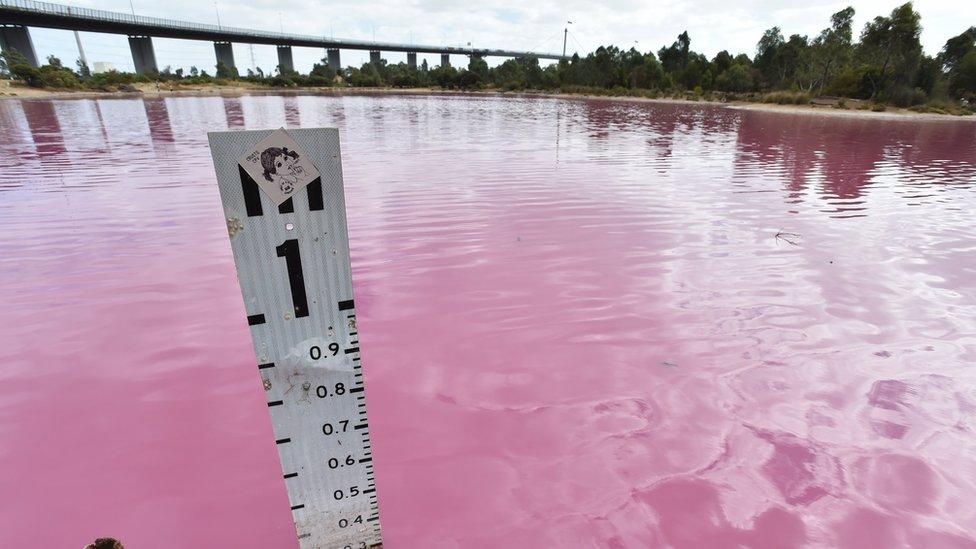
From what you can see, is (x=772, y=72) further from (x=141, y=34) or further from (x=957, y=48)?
(x=141, y=34)

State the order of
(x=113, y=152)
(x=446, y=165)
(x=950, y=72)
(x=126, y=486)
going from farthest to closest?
1. (x=950, y=72)
2. (x=113, y=152)
3. (x=446, y=165)
4. (x=126, y=486)

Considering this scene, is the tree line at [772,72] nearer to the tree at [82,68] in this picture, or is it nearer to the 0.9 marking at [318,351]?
the tree at [82,68]

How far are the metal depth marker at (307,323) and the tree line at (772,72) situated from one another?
181ft

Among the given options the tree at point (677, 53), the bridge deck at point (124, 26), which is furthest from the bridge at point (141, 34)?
the tree at point (677, 53)

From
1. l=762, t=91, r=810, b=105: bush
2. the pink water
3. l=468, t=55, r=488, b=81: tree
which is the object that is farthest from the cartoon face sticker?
l=468, t=55, r=488, b=81: tree

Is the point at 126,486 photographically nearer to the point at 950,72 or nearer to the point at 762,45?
the point at 950,72

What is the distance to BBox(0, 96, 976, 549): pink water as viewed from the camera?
252 cm

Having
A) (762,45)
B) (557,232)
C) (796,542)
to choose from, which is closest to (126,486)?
(796,542)

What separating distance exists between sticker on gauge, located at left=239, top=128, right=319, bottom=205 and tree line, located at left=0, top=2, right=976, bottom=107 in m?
55.1

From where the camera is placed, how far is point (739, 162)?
14125 mm

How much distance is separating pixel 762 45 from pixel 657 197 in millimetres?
76813

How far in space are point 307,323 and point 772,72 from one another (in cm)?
7829

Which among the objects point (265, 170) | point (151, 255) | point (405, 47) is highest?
point (405, 47)

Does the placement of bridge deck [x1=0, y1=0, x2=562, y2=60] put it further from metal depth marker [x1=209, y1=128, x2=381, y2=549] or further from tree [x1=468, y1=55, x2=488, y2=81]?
metal depth marker [x1=209, y1=128, x2=381, y2=549]
